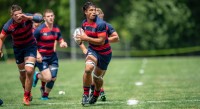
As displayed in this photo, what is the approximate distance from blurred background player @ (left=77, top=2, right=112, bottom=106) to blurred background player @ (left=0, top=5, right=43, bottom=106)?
3.32ft

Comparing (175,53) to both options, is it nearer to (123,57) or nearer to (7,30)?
(123,57)

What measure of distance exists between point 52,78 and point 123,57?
32.2 metres

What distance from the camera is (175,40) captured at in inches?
1767

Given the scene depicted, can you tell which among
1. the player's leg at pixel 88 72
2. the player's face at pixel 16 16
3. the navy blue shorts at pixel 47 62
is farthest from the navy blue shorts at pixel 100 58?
the navy blue shorts at pixel 47 62

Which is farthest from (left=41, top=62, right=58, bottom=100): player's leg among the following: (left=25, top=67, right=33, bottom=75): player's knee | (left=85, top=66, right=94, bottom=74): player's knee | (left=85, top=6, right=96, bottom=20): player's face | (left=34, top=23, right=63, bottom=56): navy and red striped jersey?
(left=85, top=6, right=96, bottom=20): player's face

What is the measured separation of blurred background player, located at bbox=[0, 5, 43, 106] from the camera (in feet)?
33.8

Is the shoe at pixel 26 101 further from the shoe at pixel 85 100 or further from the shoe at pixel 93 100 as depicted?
the shoe at pixel 93 100

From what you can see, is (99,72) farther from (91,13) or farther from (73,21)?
(73,21)

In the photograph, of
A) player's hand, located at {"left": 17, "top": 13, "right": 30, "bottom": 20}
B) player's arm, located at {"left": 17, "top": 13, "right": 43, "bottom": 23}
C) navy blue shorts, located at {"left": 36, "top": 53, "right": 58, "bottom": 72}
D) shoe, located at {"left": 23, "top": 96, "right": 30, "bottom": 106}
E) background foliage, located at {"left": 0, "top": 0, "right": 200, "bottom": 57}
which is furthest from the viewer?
background foliage, located at {"left": 0, "top": 0, "right": 200, "bottom": 57}

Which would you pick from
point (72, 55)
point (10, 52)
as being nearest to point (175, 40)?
point (72, 55)

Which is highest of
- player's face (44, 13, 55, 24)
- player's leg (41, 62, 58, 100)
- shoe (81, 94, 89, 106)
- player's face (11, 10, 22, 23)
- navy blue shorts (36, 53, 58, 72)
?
player's face (11, 10, 22, 23)

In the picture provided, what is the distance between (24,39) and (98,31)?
1806mm

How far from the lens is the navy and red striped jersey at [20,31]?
1040 cm

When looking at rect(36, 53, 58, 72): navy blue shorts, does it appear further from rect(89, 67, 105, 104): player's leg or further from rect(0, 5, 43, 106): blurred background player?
rect(89, 67, 105, 104): player's leg
